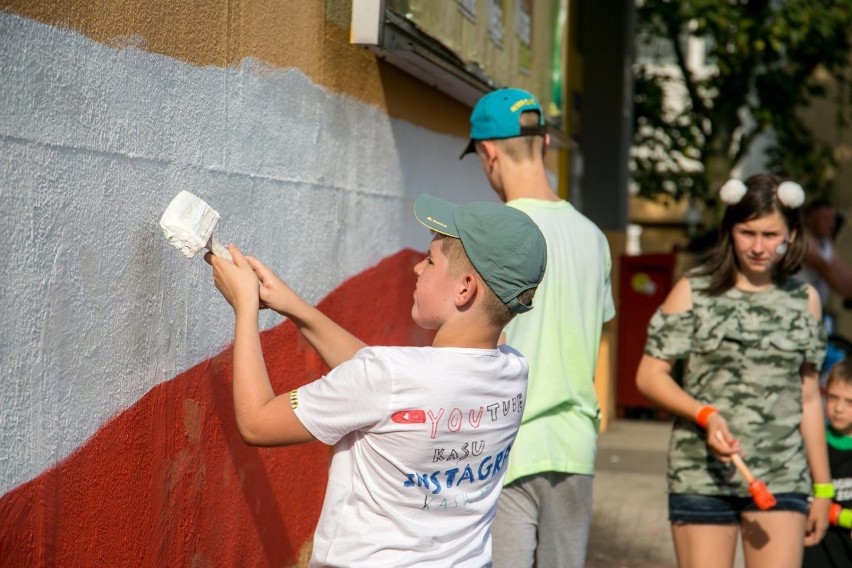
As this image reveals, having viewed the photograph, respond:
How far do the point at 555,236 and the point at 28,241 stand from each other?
1.63 meters

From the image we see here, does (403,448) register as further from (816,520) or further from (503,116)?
(816,520)

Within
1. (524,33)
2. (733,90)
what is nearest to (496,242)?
(524,33)

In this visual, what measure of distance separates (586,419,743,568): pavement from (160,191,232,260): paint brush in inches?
172

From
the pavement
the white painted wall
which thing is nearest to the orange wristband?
the white painted wall

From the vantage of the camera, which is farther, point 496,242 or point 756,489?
point 756,489

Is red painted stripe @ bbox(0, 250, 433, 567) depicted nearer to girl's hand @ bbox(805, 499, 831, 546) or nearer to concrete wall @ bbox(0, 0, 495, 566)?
concrete wall @ bbox(0, 0, 495, 566)

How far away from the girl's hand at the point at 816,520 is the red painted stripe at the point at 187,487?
1.77 metres

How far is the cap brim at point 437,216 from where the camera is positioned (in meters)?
2.63

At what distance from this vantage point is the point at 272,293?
2.69 m

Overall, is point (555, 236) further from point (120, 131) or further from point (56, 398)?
point (56, 398)

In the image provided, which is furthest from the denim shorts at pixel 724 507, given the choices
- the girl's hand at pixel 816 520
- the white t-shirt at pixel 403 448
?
the white t-shirt at pixel 403 448

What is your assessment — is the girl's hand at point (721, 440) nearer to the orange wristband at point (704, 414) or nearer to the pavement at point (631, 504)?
the orange wristband at point (704, 414)

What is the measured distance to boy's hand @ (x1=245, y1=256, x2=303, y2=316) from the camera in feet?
8.84

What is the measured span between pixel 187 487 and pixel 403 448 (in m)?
0.97
